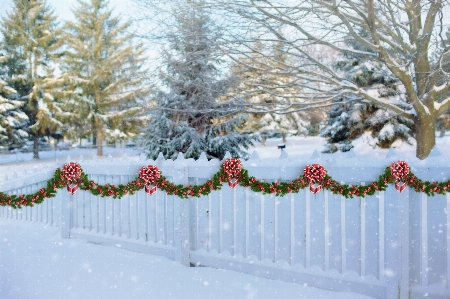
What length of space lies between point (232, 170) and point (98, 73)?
24953mm

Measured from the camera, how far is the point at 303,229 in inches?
159

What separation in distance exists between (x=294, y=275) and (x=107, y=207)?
304 centimetres

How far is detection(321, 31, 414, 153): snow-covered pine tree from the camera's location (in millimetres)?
17047

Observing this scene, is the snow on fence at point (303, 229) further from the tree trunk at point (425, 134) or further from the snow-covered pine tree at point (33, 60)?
the snow-covered pine tree at point (33, 60)

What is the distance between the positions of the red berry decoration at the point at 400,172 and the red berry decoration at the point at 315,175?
0.68m

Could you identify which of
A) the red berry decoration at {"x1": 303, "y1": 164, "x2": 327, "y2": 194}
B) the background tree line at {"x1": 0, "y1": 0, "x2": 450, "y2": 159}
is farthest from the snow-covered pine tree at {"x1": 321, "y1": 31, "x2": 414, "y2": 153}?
the red berry decoration at {"x1": 303, "y1": 164, "x2": 327, "y2": 194}

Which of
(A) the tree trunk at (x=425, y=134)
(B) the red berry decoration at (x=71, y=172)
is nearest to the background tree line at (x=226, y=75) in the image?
(A) the tree trunk at (x=425, y=134)

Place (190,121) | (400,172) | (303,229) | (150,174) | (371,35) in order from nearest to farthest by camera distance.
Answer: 1. (400,172)
2. (303,229)
3. (150,174)
4. (371,35)
5. (190,121)

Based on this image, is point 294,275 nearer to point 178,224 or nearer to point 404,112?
point 178,224

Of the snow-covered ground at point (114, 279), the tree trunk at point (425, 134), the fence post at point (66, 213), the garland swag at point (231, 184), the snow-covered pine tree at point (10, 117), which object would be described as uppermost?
the snow-covered pine tree at point (10, 117)

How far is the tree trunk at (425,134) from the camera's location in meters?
9.61

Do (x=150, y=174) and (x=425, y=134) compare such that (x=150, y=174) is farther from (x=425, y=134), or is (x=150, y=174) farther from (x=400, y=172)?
(x=425, y=134)

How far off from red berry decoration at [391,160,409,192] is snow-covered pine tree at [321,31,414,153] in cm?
1308

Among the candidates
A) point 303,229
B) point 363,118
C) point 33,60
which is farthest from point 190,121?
point 33,60
